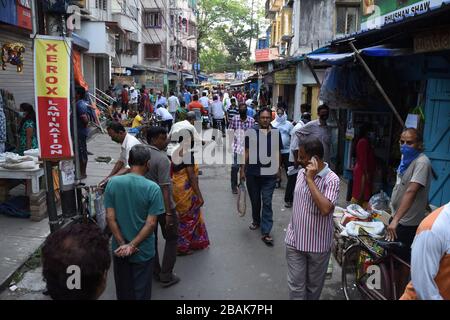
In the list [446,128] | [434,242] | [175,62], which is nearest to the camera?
[434,242]

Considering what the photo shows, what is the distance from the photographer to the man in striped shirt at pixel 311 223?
3.25m

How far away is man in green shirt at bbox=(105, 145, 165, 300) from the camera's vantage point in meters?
3.21

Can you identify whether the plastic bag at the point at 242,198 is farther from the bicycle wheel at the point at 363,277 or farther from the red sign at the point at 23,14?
the red sign at the point at 23,14

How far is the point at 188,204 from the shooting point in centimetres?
521

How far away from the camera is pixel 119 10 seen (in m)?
28.4

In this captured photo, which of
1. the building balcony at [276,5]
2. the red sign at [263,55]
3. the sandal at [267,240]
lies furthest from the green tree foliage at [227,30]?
the sandal at [267,240]

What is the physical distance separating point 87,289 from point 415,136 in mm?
3454

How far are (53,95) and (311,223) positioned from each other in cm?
326

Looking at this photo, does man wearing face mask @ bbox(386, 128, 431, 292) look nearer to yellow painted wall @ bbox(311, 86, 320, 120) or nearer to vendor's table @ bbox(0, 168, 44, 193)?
vendor's table @ bbox(0, 168, 44, 193)

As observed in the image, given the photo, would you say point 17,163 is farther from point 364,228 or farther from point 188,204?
point 364,228

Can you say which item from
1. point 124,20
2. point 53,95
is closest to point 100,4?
point 124,20

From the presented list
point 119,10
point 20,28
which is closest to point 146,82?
point 119,10

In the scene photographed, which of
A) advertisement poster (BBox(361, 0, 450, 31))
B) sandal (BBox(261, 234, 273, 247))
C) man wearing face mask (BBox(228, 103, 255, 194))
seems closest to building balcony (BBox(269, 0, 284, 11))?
advertisement poster (BBox(361, 0, 450, 31))
